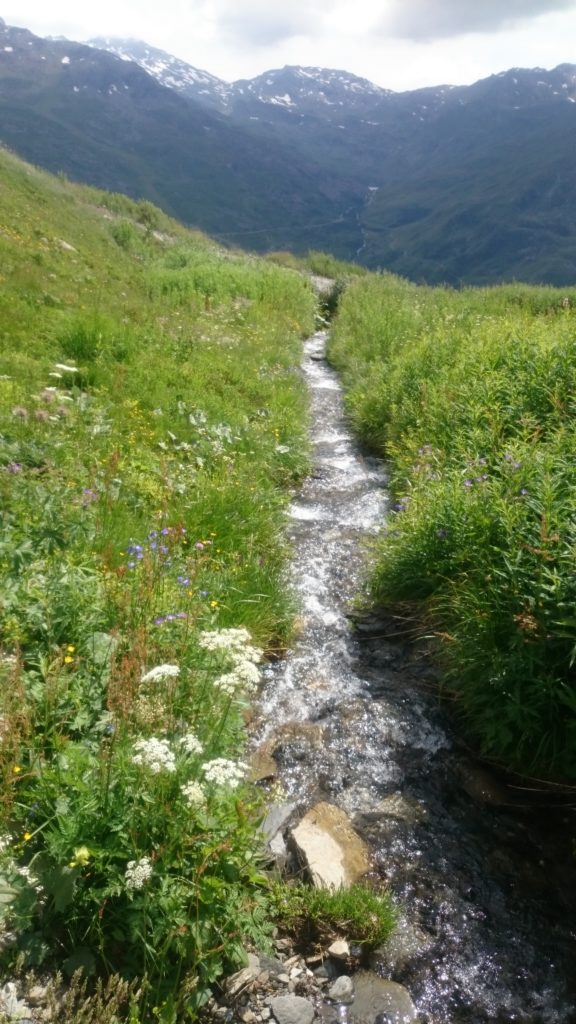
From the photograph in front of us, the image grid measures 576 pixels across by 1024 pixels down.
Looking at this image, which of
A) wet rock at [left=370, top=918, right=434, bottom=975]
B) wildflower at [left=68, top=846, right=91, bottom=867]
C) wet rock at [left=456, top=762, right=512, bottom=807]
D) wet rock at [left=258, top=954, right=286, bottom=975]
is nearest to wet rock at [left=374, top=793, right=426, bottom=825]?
wet rock at [left=456, top=762, right=512, bottom=807]

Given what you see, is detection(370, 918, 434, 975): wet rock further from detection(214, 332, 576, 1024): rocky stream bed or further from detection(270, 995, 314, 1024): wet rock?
detection(270, 995, 314, 1024): wet rock

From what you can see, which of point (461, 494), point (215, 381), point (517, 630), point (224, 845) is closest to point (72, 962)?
point (224, 845)

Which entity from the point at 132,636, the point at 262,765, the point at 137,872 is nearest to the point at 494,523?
the point at 262,765

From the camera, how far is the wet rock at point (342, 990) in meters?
3.25

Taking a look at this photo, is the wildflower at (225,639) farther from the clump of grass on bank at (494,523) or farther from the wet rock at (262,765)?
the clump of grass on bank at (494,523)

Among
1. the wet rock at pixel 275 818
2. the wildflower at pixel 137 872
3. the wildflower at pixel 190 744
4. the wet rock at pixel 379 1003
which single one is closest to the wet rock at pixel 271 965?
the wet rock at pixel 379 1003

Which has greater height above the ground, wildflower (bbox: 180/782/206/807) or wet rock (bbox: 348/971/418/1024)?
wildflower (bbox: 180/782/206/807)

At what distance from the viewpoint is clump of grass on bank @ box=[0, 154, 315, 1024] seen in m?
2.85

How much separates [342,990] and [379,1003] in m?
0.23

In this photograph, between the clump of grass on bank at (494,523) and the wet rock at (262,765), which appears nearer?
the clump of grass on bank at (494,523)

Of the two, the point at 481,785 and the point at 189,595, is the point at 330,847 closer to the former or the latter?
the point at 481,785

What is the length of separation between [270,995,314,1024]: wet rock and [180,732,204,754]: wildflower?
4.24ft

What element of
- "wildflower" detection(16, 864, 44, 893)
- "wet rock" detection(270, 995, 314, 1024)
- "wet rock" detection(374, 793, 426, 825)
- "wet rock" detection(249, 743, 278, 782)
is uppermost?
"wildflower" detection(16, 864, 44, 893)

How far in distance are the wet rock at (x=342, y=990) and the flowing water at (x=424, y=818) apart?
0.26 metres
